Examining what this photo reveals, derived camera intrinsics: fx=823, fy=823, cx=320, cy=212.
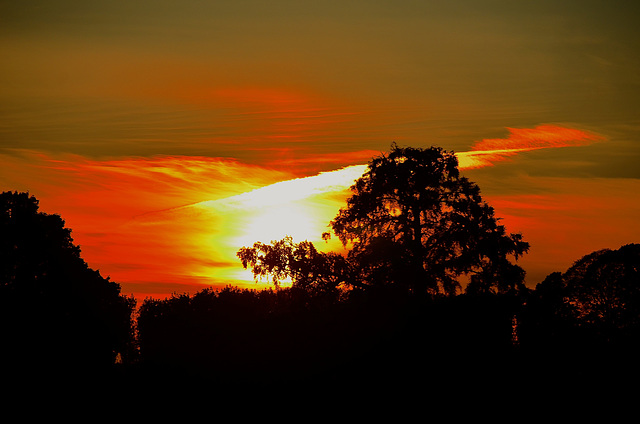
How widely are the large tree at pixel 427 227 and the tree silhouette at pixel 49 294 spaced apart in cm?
2144

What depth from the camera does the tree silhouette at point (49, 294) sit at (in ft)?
185

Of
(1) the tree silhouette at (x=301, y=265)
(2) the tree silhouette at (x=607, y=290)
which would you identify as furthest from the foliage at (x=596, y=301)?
(1) the tree silhouette at (x=301, y=265)

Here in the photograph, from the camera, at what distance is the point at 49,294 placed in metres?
59.4

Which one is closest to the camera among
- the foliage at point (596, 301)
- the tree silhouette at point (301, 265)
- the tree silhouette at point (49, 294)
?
the foliage at point (596, 301)

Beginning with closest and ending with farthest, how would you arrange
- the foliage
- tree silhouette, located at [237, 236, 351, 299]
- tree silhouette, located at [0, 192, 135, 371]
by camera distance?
1. the foliage
2. tree silhouette, located at [237, 236, 351, 299]
3. tree silhouette, located at [0, 192, 135, 371]

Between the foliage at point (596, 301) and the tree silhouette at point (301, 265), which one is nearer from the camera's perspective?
the foliage at point (596, 301)

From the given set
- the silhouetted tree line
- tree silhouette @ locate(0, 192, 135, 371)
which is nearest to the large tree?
the silhouetted tree line

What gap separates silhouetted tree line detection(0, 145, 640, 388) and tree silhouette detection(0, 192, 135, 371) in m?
0.10

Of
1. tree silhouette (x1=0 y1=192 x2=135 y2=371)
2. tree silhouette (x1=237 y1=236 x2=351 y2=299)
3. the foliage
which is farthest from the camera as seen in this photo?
tree silhouette (x1=0 y1=192 x2=135 y2=371)

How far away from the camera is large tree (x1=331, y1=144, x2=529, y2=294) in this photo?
48562mm

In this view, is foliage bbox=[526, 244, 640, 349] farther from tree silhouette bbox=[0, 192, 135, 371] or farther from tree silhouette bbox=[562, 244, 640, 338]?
tree silhouette bbox=[0, 192, 135, 371]

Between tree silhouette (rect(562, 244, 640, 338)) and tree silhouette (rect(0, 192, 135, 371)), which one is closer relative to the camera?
tree silhouette (rect(562, 244, 640, 338))

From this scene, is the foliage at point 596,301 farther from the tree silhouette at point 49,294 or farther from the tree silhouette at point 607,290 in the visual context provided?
the tree silhouette at point 49,294

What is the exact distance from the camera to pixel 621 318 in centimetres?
3831
